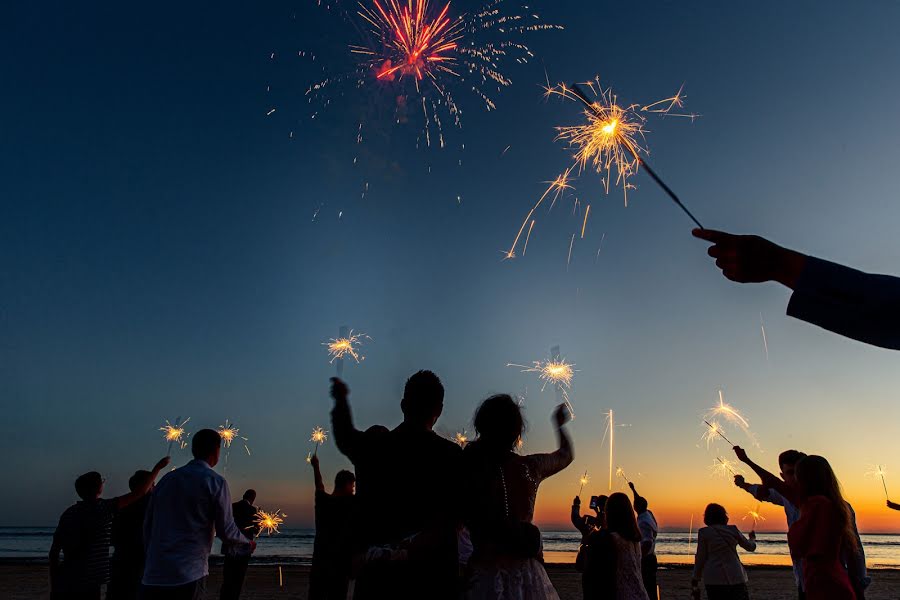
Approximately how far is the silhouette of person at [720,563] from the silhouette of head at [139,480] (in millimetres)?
7030

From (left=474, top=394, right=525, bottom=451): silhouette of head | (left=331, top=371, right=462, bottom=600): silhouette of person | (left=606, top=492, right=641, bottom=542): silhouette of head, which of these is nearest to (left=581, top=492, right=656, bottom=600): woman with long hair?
(left=606, top=492, right=641, bottom=542): silhouette of head

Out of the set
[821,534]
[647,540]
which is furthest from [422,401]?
[647,540]

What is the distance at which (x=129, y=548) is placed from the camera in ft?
22.2

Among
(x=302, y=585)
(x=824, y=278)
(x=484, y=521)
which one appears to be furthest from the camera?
(x=302, y=585)

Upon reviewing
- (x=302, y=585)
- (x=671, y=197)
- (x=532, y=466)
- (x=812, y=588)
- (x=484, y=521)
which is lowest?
(x=302, y=585)

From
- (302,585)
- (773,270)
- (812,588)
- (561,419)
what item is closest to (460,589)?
(561,419)

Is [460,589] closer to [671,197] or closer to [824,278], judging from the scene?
[671,197]

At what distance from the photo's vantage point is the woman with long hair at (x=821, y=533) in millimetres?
4617

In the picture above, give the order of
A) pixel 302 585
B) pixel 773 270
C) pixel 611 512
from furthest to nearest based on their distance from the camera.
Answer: pixel 302 585 → pixel 611 512 → pixel 773 270

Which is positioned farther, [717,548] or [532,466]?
[717,548]

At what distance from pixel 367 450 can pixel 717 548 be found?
22.5 feet

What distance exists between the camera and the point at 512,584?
11.6 ft

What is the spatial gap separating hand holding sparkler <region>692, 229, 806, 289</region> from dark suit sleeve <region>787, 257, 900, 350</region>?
1.6 inches

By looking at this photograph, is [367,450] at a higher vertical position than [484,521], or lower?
higher
